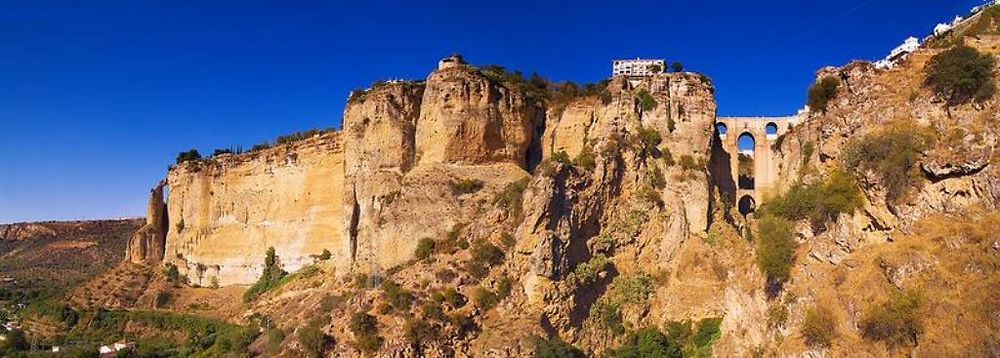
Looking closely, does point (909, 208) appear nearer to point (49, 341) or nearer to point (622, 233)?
point (622, 233)

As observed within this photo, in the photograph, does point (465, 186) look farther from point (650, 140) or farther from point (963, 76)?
point (963, 76)

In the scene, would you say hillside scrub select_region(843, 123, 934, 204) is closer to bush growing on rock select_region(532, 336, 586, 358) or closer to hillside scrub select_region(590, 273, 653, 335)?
hillside scrub select_region(590, 273, 653, 335)

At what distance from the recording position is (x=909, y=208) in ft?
62.2

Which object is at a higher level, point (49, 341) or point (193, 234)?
point (193, 234)

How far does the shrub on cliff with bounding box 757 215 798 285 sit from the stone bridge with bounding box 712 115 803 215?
8.27 meters

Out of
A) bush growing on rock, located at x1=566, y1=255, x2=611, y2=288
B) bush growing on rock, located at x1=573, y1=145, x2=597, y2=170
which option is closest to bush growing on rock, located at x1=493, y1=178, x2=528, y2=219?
bush growing on rock, located at x1=573, y1=145, x2=597, y2=170

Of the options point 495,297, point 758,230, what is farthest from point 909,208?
point 495,297

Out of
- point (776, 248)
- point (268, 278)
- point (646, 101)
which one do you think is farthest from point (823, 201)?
point (268, 278)

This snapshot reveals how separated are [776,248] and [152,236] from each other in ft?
163

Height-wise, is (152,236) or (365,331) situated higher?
(152,236)

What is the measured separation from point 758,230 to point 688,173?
240 inches

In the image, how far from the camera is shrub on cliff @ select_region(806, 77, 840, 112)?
78.4 feet

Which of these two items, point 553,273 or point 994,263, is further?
point 553,273

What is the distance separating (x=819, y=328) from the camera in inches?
742
